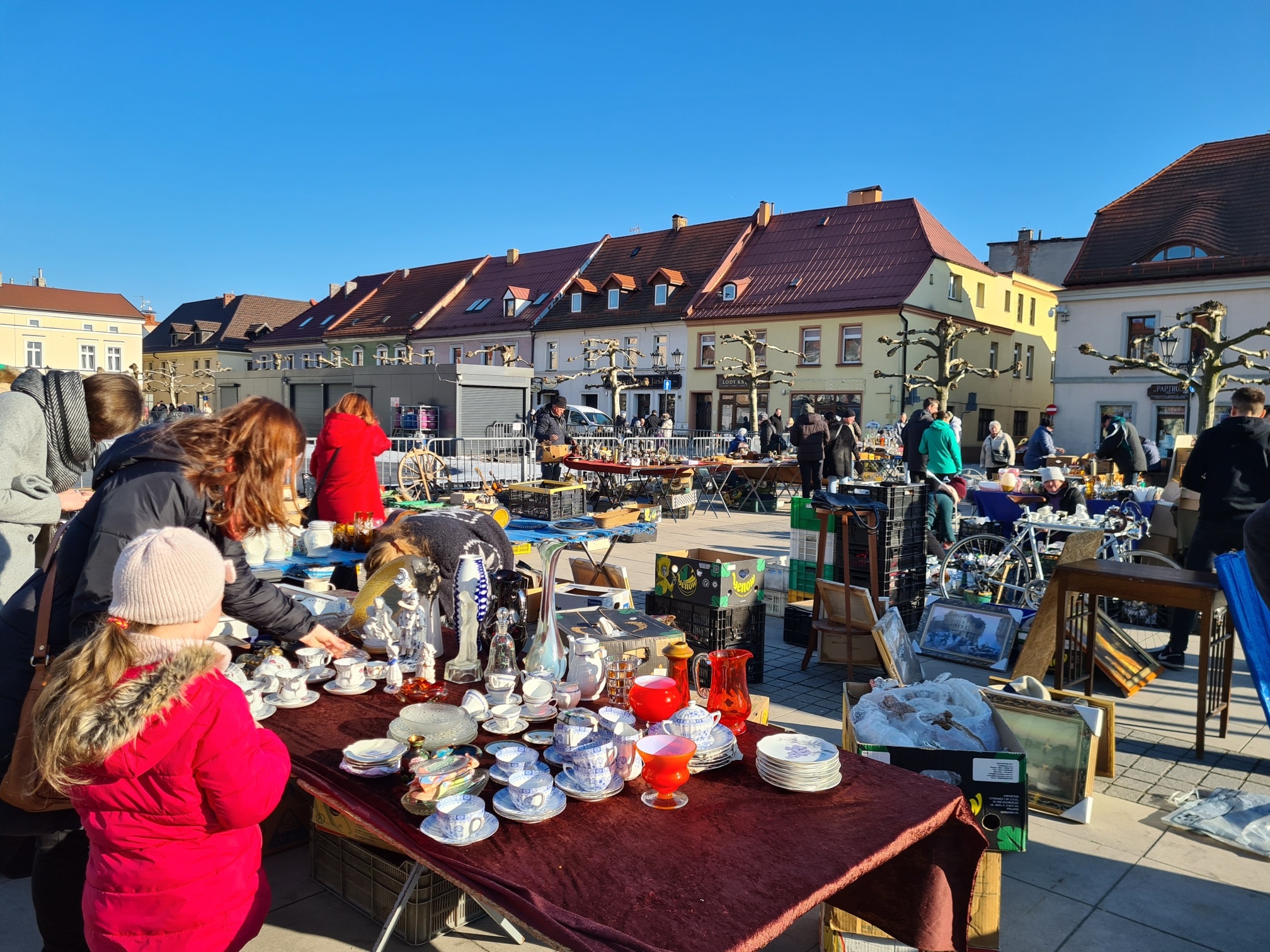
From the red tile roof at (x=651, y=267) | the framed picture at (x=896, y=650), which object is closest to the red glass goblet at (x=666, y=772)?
the framed picture at (x=896, y=650)

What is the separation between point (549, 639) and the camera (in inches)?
120

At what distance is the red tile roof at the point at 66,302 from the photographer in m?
51.2

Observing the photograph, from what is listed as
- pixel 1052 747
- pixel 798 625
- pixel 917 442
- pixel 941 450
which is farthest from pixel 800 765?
pixel 917 442

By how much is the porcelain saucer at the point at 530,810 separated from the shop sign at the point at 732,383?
2902 cm

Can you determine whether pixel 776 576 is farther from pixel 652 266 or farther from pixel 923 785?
pixel 652 266

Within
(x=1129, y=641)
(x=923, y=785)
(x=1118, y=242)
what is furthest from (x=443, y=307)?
(x=923, y=785)

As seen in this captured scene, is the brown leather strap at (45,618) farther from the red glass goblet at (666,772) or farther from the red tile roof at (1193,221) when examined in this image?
the red tile roof at (1193,221)

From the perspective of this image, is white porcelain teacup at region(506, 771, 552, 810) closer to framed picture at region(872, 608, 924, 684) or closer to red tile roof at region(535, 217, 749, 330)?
framed picture at region(872, 608, 924, 684)

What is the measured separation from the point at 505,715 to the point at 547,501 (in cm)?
685

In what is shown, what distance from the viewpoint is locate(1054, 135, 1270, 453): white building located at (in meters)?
26.0

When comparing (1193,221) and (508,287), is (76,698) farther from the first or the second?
(508,287)

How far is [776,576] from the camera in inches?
307

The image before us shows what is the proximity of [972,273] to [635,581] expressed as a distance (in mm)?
27608

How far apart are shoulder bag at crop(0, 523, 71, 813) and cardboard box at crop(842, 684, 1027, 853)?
2567 millimetres
